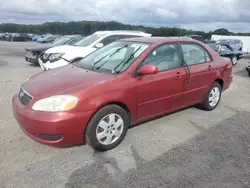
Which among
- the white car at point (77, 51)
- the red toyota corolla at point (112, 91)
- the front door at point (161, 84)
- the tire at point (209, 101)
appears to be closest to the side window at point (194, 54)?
the red toyota corolla at point (112, 91)

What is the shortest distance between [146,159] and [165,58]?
1.80m

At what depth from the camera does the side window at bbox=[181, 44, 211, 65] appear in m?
4.48

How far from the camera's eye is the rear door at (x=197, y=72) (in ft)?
14.6

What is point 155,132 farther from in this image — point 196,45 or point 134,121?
point 196,45

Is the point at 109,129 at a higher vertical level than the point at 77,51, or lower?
lower

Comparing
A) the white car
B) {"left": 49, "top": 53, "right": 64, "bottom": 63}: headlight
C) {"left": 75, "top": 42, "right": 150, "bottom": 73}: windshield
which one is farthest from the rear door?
{"left": 49, "top": 53, "right": 64, "bottom": 63}: headlight

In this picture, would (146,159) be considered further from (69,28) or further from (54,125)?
(69,28)

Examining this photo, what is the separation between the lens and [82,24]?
65562mm

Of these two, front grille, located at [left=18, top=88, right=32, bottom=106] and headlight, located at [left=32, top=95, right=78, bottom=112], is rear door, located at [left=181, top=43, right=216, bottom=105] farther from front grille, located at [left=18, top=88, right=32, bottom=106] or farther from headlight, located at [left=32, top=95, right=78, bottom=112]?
front grille, located at [left=18, top=88, right=32, bottom=106]

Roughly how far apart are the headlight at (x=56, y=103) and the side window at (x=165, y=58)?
1.30 metres

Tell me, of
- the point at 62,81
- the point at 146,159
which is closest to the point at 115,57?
the point at 62,81

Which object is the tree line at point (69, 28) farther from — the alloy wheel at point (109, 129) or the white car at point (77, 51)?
the alloy wheel at point (109, 129)

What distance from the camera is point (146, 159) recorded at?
323 centimetres

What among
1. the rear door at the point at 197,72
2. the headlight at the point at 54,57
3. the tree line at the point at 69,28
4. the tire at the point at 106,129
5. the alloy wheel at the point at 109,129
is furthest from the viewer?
the tree line at the point at 69,28
